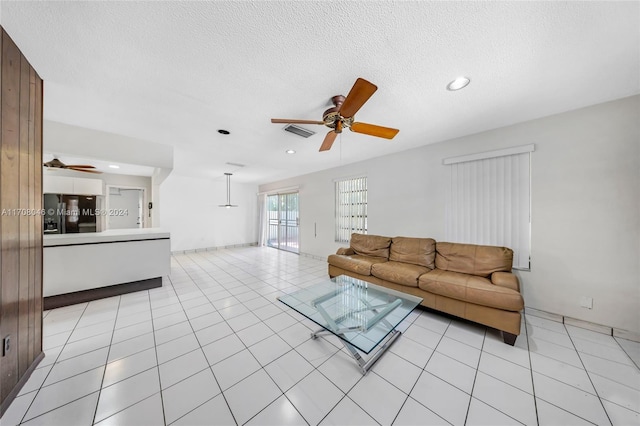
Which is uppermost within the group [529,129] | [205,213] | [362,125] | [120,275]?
[529,129]

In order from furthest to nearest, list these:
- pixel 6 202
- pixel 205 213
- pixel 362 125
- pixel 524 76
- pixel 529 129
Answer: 1. pixel 205 213
2. pixel 529 129
3. pixel 362 125
4. pixel 524 76
5. pixel 6 202

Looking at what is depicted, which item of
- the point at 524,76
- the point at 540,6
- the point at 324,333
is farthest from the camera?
the point at 324,333

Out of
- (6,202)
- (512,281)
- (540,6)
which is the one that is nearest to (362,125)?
(540,6)

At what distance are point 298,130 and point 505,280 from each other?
9.72 ft

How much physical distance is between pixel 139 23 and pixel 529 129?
12.9 ft

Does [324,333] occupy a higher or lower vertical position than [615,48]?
lower

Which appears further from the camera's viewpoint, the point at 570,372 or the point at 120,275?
the point at 120,275

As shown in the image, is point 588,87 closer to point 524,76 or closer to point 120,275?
point 524,76

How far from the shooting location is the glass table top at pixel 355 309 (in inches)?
62.7

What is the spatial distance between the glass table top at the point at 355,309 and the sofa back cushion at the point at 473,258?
101 cm

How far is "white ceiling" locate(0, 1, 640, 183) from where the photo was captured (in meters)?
1.19

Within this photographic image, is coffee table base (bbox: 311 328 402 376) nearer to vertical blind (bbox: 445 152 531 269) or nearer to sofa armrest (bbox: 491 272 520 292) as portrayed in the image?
sofa armrest (bbox: 491 272 520 292)

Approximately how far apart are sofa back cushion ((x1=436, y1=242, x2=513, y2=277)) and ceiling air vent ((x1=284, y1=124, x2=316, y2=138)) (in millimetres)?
2493

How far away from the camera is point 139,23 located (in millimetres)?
1252
